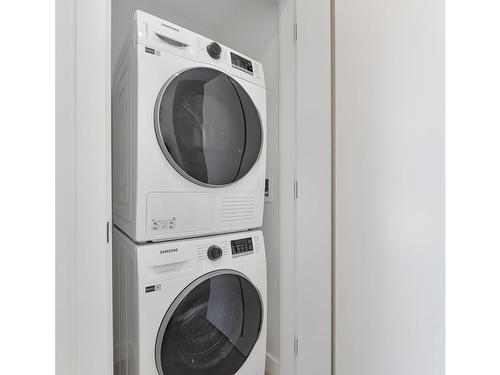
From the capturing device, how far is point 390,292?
87 centimetres

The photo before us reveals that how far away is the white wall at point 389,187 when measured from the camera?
0.75 metres

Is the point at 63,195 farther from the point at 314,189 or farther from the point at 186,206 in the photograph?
the point at 314,189

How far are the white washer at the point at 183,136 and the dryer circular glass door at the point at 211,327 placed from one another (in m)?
0.25

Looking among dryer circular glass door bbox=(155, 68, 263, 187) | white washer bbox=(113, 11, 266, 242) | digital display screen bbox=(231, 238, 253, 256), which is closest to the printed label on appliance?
white washer bbox=(113, 11, 266, 242)

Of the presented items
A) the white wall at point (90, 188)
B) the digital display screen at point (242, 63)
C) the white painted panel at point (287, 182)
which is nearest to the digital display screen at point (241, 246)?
the white painted panel at point (287, 182)

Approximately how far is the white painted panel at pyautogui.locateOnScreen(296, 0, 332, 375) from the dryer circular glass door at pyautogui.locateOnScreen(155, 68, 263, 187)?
284 millimetres

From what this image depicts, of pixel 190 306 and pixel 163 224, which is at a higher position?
pixel 163 224

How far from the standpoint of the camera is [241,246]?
1.13m

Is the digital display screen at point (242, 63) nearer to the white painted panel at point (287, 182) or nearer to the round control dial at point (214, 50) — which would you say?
the round control dial at point (214, 50)

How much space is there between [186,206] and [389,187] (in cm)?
80

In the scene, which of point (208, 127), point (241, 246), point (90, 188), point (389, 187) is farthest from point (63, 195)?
point (389, 187)

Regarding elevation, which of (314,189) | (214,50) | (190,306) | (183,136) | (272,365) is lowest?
(272,365)

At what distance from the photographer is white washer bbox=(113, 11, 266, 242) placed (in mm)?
864
